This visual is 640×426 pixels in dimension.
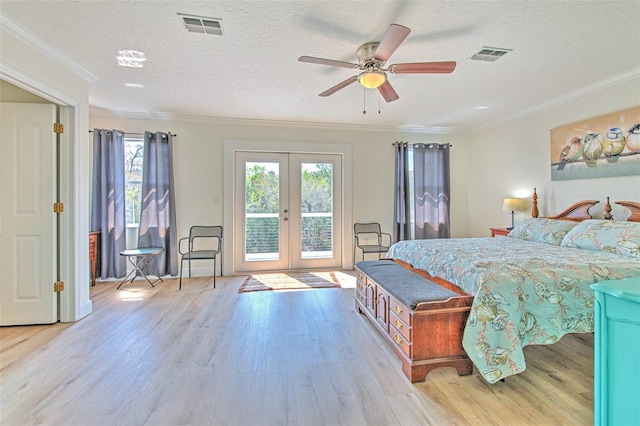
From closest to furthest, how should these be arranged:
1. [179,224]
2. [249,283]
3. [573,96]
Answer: [573,96] < [249,283] < [179,224]

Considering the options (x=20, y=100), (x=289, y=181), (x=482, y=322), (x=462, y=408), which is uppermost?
(x=20, y=100)

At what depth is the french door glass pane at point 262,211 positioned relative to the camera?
4.98m

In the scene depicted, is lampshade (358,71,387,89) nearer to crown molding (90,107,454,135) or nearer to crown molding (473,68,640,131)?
crown molding (90,107,454,135)

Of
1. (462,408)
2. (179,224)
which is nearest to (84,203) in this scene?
(179,224)

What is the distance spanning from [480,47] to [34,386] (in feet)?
13.6

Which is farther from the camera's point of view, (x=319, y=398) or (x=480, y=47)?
(x=480, y=47)

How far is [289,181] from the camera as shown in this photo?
5.07 meters

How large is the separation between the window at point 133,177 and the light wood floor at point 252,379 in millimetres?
1977

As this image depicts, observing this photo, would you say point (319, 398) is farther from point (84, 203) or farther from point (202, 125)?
point (202, 125)

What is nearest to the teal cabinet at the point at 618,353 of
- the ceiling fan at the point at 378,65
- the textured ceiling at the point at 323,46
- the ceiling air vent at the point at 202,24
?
the ceiling fan at the point at 378,65

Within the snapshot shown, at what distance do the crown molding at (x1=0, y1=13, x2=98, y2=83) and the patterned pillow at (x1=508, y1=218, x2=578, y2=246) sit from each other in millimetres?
5163

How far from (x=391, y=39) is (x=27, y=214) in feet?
11.7

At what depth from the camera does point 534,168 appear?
4316 millimetres

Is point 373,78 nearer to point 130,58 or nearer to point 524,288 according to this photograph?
point 524,288
